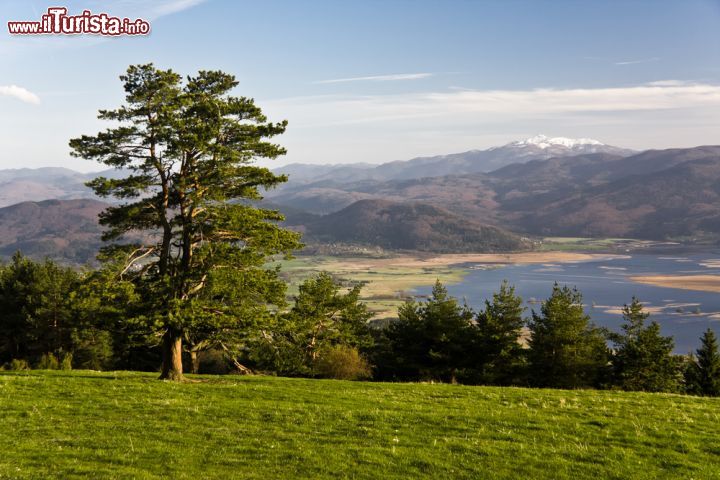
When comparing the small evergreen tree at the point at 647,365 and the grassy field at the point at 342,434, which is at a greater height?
the grassy field at the point at 342,434

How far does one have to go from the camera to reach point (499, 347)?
49.4 m

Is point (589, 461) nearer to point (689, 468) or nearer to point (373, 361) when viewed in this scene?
point (689, 468)

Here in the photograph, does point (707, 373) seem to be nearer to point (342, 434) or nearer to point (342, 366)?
point (342, 366)

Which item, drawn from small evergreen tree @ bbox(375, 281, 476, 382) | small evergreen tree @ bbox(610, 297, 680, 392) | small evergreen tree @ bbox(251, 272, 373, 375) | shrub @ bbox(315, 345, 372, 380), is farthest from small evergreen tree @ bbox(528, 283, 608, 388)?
small evergreen tree @ bbox(251, 272, 373, 375)

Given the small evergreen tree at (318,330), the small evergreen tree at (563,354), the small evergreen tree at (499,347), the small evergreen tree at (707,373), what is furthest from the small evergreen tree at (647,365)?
the small evergreen tree at (318,330)

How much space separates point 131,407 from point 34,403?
421 cm

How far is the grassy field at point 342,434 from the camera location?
561 inches

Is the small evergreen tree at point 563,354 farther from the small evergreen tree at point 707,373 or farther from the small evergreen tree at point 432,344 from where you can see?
the small evergreen tree at point 707,373

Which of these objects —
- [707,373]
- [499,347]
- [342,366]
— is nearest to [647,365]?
[707,373]

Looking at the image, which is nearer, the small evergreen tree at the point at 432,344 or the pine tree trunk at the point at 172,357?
the pine tree trunk at the point at 172,357

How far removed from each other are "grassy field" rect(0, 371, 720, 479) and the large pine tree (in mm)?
4746

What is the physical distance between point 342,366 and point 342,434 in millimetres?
33064

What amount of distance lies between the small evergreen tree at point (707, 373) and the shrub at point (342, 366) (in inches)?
1408

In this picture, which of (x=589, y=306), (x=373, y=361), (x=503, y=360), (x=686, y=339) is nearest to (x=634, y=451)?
(x=503, y=360)
